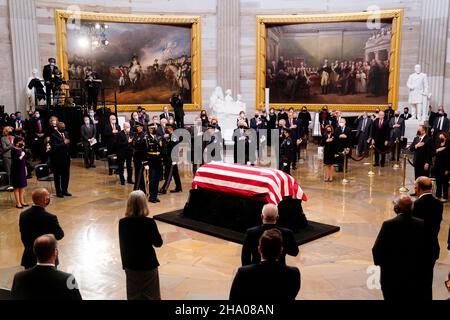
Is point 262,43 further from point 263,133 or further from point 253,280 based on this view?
point 253,280

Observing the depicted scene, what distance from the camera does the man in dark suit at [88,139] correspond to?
1482 cm

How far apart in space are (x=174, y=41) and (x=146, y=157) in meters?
11.5

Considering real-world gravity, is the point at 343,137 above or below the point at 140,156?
above

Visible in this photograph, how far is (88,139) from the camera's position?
583 inches

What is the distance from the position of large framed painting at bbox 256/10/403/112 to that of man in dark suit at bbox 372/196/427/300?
53.4ft

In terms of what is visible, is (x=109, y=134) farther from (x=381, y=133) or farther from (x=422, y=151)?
(x=422, y=151)

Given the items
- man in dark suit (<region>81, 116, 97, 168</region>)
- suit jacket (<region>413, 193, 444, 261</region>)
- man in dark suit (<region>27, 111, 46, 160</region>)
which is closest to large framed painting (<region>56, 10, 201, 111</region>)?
man in dark suit (<region>27, 111, 46, 160</region>)

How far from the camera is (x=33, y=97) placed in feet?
59.8

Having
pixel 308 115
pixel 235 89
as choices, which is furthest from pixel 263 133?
pixel 235 89

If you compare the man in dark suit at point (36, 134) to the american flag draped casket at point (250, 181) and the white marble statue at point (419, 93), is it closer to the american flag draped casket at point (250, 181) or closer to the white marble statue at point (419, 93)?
the american flag draped casket at point (250, 181)

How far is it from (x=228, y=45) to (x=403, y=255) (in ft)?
58.9

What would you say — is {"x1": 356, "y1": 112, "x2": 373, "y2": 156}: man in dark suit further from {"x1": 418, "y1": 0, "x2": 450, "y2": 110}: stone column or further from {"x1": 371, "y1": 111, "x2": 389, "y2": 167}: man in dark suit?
{"x1": 418, "y1": 0, "x2": 450, "y2": 110}: stone column

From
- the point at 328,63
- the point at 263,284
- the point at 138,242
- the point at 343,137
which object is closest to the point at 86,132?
the point at 343,137

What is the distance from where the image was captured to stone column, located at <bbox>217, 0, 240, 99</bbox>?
70.0 feet
